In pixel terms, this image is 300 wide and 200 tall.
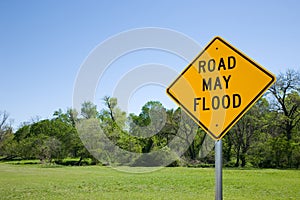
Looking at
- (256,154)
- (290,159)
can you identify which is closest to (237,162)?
(256,154)

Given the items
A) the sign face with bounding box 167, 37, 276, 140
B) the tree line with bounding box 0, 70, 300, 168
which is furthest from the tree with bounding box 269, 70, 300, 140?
the sign face with bounding box 167, 37, 276, 140

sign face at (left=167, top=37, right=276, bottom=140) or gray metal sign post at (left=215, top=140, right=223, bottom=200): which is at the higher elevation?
sign face at (left=167, top=37, right=276, bottom=140)

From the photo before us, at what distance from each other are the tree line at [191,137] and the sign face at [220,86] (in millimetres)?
23595

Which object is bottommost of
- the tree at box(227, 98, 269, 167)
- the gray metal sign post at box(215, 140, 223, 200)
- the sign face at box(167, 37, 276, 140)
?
the gray metal sign post at box(215, 140, 223, 200)

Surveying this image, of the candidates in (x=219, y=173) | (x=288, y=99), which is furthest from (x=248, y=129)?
(x=219, y=173)

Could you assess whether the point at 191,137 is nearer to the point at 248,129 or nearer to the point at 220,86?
the point at 248,129

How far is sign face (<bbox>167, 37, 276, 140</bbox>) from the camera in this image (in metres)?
2.93

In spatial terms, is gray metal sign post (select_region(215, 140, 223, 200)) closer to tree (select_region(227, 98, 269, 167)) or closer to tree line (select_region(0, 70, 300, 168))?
tree line (select_region(0, 70, 300, 168))

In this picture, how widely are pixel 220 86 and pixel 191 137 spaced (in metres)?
27.2

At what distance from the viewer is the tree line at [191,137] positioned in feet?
102

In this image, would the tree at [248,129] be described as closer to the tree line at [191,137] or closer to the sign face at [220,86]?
the tree line at [191,137]

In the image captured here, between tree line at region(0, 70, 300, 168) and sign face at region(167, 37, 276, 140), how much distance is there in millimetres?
23595

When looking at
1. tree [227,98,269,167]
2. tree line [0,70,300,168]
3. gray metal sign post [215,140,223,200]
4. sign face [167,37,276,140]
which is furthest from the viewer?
tree [227,98,269,167]

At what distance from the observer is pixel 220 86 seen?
9.93ft
